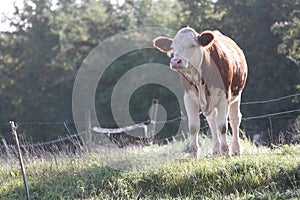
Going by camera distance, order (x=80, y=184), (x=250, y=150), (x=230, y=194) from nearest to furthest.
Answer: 1. (x=230, y=194)
2. (x=80, y=184)
3. (x=250, y=150)

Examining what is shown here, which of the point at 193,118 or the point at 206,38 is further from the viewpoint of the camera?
the point at 193,118

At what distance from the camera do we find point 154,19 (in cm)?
3738

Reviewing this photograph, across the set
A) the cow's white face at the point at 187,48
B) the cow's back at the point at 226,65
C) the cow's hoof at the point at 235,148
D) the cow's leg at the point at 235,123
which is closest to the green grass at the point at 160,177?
the cow's hoof at the point at 235,148

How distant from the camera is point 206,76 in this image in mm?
8531

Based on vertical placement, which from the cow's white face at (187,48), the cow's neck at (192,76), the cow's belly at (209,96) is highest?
the cow's white face at (187,48)

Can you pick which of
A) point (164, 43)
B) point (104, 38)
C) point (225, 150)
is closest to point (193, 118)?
point (225, 150)

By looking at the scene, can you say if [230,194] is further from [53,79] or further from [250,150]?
[53,79]

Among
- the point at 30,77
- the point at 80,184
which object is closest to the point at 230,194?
the point at 80,184

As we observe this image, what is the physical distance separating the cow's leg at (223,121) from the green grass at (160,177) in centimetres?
47

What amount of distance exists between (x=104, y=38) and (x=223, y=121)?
27.7m

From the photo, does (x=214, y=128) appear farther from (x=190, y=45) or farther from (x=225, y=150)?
(x=190, y=45)

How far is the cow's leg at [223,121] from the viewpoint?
8617 millimetres

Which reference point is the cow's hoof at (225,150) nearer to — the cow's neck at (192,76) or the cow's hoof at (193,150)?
the cow's hoof at (193,150)

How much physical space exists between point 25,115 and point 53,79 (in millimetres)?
2744
